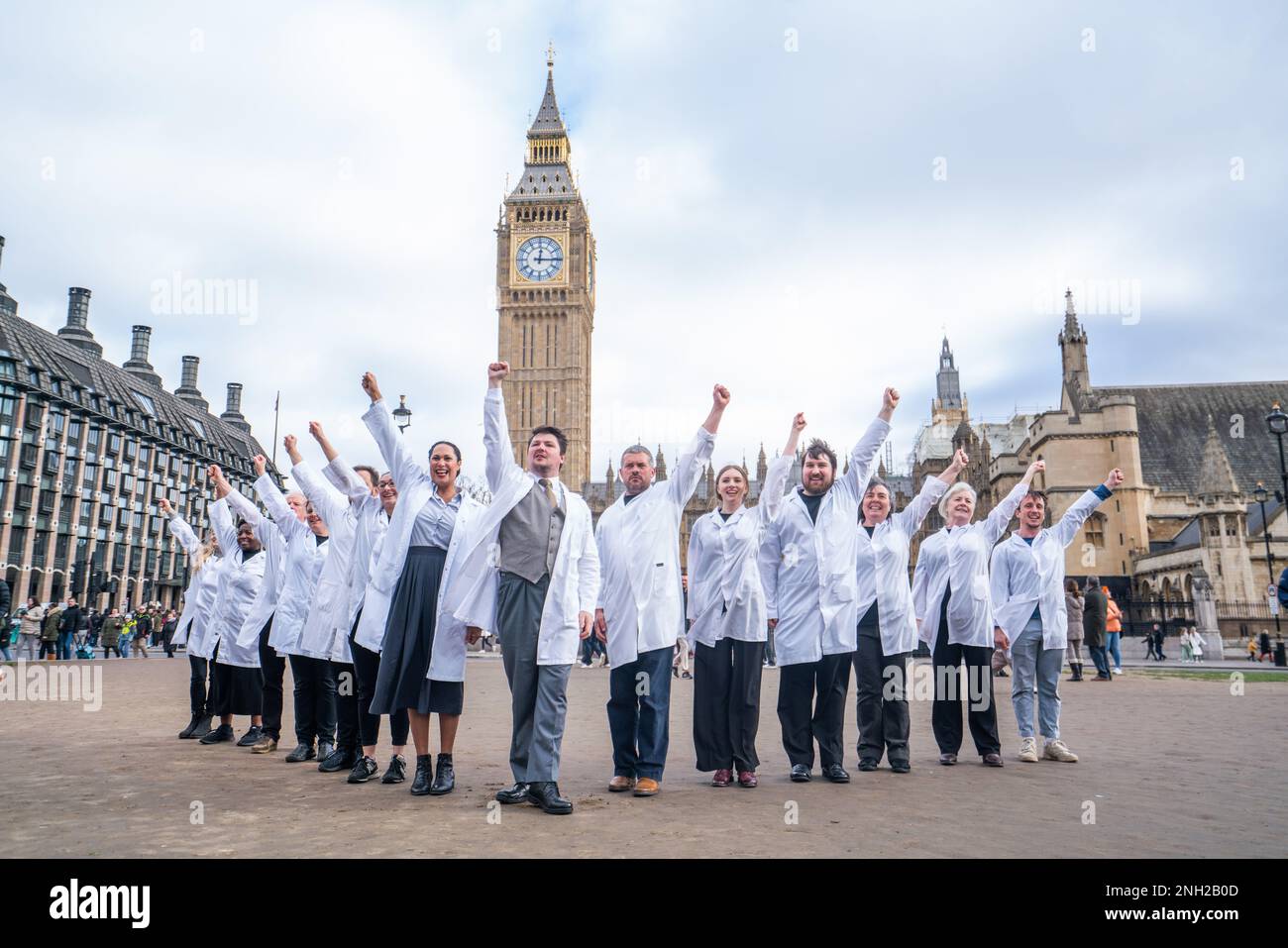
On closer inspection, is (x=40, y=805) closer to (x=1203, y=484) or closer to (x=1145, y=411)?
(x=1203, y=484)

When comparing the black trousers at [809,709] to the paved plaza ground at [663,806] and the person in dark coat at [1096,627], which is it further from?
the person in dark coat at [1096,627]

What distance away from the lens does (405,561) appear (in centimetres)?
540

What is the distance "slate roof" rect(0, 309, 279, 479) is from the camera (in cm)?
5412

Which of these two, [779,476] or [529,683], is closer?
[529,683]

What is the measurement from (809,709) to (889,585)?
1.22 metres

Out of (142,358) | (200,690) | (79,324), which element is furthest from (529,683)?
(142,358)

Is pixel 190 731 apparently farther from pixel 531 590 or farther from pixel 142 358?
pixel 142 358

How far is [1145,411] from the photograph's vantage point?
5053 centimetres

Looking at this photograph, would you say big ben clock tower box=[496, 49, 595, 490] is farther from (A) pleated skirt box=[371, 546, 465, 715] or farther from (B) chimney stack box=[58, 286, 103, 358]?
(A) pleated skirt box=[371, 546, 465, 715]

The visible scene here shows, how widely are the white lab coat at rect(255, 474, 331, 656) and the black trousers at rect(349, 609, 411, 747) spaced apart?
127 centimetres
